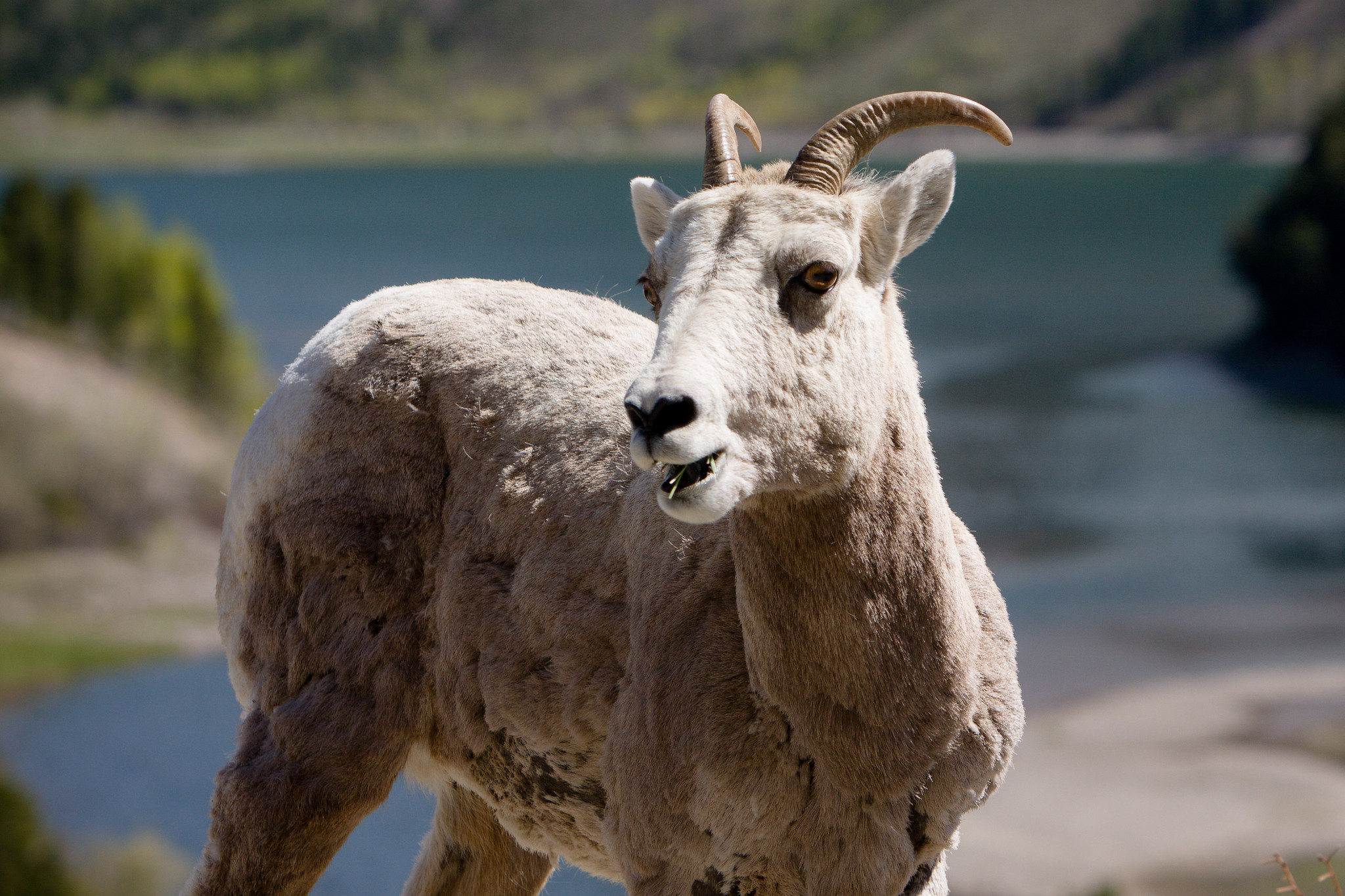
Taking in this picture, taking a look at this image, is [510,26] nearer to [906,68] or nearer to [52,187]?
[906,68]

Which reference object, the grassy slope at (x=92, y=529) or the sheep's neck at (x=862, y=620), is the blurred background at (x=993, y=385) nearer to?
the grassy slope at (x=92, y=529)

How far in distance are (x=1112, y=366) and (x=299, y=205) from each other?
64.0m

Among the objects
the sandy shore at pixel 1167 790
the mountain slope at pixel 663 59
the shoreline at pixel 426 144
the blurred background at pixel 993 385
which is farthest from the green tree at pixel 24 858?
the mountain slope at pixel 663 59

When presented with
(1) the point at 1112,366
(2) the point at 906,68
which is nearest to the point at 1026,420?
(1) the point at 1112,366

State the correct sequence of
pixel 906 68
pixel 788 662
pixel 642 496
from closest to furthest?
pixel 788 662 → pixel 642 496 → pixel 906 68

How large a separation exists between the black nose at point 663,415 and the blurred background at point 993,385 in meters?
2.05

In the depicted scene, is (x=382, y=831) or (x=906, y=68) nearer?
(x=382, y=831)

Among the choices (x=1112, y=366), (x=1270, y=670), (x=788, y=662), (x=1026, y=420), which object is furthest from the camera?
(x=1112, y=366)

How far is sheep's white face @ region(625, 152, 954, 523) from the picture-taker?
12.2 feet

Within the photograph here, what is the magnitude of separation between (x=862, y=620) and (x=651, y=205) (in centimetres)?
163

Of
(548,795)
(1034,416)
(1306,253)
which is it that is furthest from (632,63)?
(548,795)

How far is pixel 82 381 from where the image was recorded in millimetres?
37969

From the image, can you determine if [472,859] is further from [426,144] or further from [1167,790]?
[426,144]

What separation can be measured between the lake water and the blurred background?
0.58 feet
